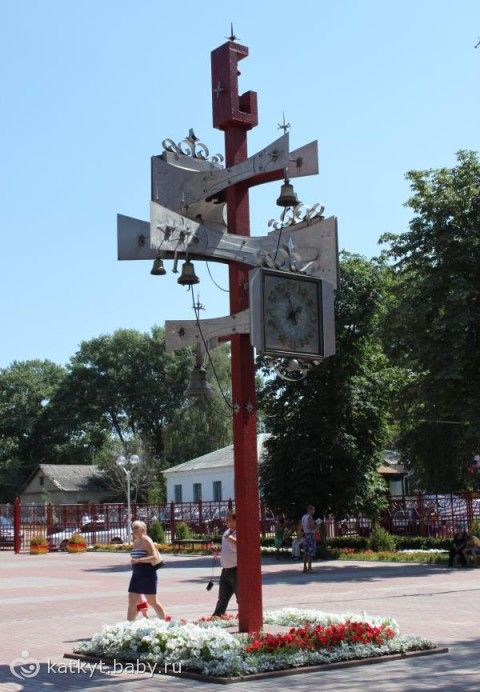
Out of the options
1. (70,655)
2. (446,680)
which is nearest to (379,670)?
(446,680)

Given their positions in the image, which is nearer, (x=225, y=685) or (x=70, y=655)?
(x=225, y=685)

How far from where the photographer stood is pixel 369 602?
57.9 feet

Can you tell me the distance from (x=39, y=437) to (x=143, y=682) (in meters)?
90.0

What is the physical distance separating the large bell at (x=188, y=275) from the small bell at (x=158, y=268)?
0.22 meters

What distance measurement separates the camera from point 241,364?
11531 mm

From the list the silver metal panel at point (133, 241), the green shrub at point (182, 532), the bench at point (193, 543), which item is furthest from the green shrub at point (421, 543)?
the silver metal panel at point (133, 241)

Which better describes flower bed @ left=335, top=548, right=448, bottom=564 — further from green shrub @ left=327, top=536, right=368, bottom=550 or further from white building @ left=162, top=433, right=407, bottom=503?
white building @ left=162, top=433, right=407, bottom=503

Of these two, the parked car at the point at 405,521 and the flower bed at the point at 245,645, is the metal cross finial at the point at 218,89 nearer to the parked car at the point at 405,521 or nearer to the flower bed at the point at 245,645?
the flower bed at the point at 245,645

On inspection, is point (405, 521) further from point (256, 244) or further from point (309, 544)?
point (256, 244)

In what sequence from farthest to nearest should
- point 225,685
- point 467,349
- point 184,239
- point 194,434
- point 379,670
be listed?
point 194,434 < point 467,349 < point 184,239 < point 379,670 < point 225,685

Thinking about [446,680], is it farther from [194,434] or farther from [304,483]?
[194,434]

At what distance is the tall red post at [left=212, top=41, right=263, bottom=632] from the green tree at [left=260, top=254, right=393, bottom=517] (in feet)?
67.2

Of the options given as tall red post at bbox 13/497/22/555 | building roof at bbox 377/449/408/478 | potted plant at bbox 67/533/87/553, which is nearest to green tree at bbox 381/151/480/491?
potted plant at bbox 67/533/87/553

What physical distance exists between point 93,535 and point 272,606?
95.5ft
